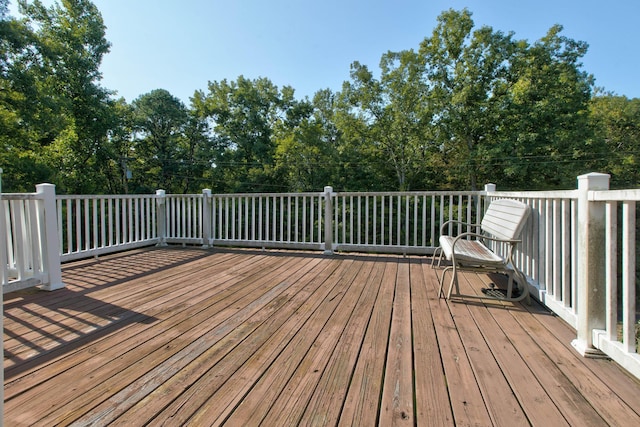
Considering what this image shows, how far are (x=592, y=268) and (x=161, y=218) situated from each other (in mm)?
5278

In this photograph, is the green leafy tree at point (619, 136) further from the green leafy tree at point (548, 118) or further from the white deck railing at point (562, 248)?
the white deck railing at point (562, 248)

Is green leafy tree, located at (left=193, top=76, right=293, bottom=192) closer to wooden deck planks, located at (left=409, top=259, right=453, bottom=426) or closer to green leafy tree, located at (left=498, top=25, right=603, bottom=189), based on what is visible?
green leafy tree, located at (left=498, top=25, right=603, bottom=189)

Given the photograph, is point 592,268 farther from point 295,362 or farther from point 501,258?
point 295,362

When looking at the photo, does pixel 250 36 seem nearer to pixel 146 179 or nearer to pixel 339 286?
pixel 339 286

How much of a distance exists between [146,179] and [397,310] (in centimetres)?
2227

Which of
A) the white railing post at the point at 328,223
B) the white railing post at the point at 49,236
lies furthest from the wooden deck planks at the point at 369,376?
the white railing post at the point at 49,236

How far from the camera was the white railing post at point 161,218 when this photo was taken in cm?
500

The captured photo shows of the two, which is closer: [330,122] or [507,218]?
[507,218]

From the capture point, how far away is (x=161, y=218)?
5051mm

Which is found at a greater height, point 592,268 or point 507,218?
point 507,218

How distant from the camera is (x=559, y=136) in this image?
48.4 feet

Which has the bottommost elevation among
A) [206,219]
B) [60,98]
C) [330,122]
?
[206,219]

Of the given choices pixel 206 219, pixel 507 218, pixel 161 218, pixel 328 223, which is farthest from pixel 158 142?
pixel 507 218

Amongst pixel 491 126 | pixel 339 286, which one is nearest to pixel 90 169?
pixel 339 286
